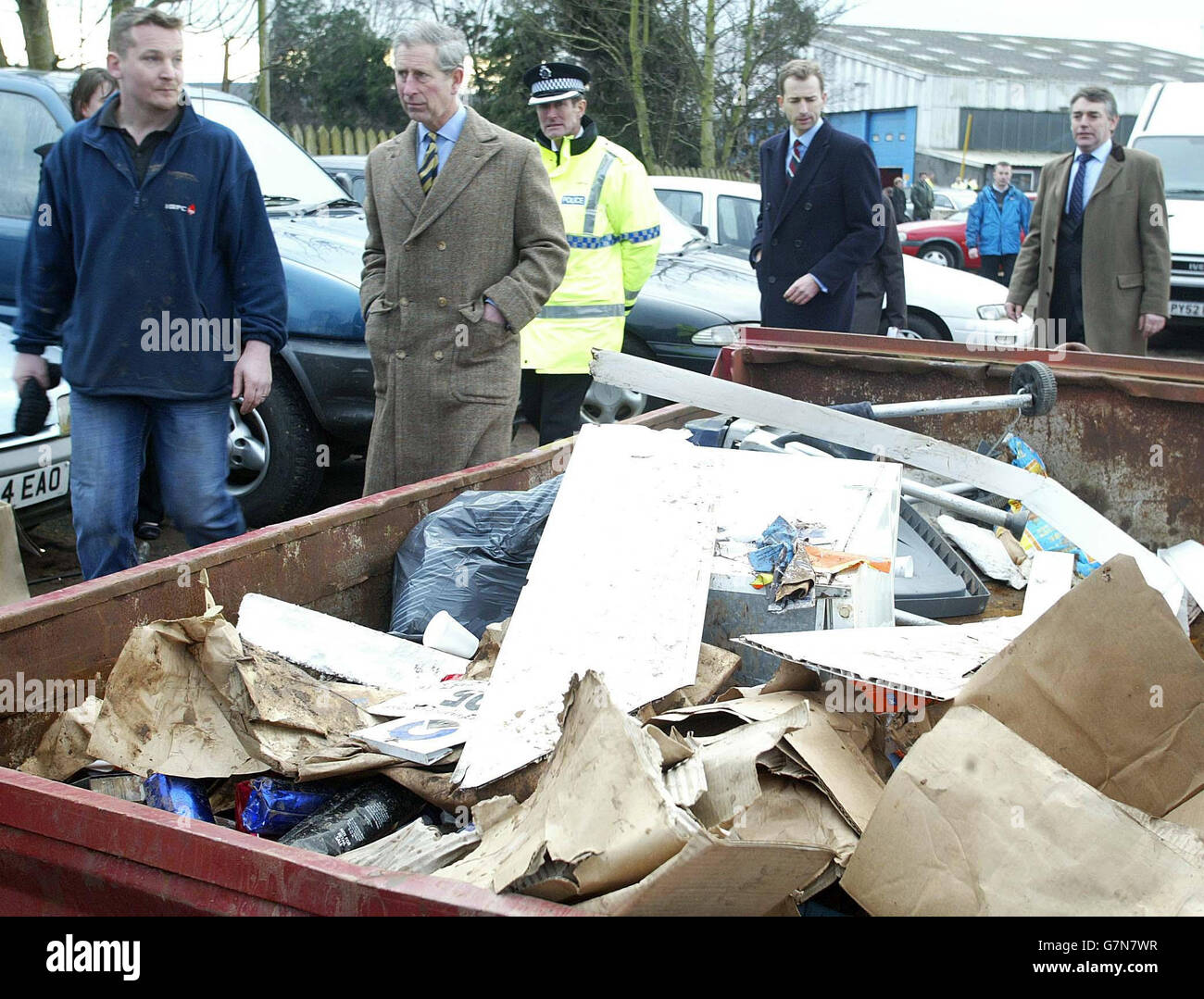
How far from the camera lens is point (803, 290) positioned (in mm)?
5211

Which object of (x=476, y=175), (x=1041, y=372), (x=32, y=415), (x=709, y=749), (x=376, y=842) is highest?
(x=476, y=175)

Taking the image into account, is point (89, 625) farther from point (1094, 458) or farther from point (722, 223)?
point (722, 223)

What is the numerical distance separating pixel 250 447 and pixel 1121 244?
4.15m

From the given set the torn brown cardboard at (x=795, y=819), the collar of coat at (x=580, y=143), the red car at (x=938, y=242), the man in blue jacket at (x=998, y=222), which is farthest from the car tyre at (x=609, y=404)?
the red car at (x=938, y=242)

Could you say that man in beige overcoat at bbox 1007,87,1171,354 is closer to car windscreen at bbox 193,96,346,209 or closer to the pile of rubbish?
the pile of rubbish

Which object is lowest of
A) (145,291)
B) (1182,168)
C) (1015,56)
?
(145,291)

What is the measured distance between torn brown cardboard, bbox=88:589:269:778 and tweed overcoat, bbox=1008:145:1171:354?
498 cm

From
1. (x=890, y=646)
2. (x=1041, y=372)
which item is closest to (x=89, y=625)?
(x=890, y=646)

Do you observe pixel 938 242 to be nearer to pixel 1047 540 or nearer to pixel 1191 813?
pixel 1047 540

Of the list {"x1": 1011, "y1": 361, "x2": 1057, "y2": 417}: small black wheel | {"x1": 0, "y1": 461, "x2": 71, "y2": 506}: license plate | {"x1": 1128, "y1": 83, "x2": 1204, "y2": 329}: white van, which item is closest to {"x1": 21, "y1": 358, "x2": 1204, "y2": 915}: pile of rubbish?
{"x1": 1011, "y1": 361, "x2": 1057, "y2": 417}: small black wheel

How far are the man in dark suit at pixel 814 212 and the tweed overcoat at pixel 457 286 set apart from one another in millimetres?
1840

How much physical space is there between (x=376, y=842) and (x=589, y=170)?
3406 mm

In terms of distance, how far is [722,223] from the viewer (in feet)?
28.5

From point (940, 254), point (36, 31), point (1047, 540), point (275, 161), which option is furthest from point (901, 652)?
point (940, 254)
